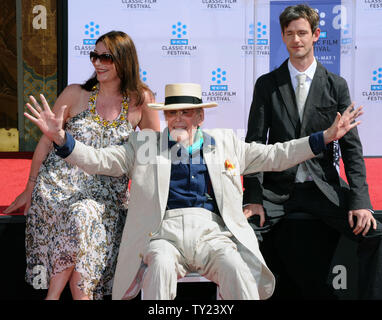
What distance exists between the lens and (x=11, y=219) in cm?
384

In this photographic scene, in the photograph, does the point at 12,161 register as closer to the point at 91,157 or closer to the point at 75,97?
the point at 75,97

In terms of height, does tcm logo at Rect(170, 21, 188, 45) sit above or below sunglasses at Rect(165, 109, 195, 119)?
above

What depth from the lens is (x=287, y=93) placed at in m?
3.99

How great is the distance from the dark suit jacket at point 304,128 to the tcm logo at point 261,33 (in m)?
2.09

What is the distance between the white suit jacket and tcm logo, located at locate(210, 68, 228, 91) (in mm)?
2463

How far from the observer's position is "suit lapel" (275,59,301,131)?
396 cm

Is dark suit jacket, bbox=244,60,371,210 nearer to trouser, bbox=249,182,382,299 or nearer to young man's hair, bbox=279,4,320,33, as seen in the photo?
trouser, bbox=249,182,382,299

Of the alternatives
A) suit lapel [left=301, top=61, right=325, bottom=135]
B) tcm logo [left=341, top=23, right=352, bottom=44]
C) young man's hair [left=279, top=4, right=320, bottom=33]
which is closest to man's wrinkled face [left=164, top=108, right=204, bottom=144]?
suit lapel [left=301, top=61, right=325, bottom=135]

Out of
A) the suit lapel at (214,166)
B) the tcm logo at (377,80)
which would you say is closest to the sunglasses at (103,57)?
the suit lapel at (214,166)

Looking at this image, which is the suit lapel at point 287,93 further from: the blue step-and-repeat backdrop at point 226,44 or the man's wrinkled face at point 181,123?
the blue step-and-repeat backdrop at point 226,44

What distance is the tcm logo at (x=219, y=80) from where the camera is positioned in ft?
20.2

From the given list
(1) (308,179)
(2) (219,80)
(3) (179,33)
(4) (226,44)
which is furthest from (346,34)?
(1) (308,179)

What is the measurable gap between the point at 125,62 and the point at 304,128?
1.28m
